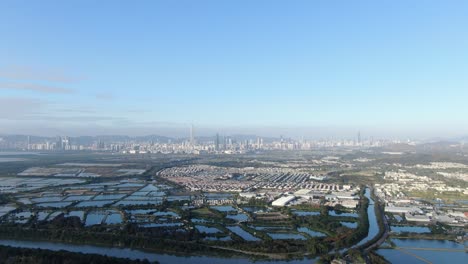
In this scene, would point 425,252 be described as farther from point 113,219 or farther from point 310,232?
point 113,219

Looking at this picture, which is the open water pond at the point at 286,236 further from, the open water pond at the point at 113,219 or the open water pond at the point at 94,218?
the open water pond at the point at 94,218

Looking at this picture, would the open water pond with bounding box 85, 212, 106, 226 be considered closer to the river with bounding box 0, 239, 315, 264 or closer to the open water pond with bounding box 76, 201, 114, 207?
the open water pond with bounding box 76, 201, 114, 207

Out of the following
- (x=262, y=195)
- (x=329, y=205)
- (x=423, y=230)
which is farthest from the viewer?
(x=262, y=195)

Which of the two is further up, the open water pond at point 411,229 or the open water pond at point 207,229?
the open water pond at point 411,229

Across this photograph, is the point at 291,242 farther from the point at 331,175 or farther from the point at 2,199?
the point at 331,175

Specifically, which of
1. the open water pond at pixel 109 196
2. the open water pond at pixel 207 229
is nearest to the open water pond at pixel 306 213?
the open water pond at pixel 207 229

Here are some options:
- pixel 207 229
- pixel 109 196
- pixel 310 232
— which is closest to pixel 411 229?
pixel 310 232

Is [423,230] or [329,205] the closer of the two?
[423,230]

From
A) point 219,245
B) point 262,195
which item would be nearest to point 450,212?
point 262,195

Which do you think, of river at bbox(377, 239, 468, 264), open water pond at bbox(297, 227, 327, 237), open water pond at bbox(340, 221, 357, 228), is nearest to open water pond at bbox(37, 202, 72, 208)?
open water pond at bbox(297, 227, 327, 237)

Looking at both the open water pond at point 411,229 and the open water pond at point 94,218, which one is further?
the open water pond at point 94,218
